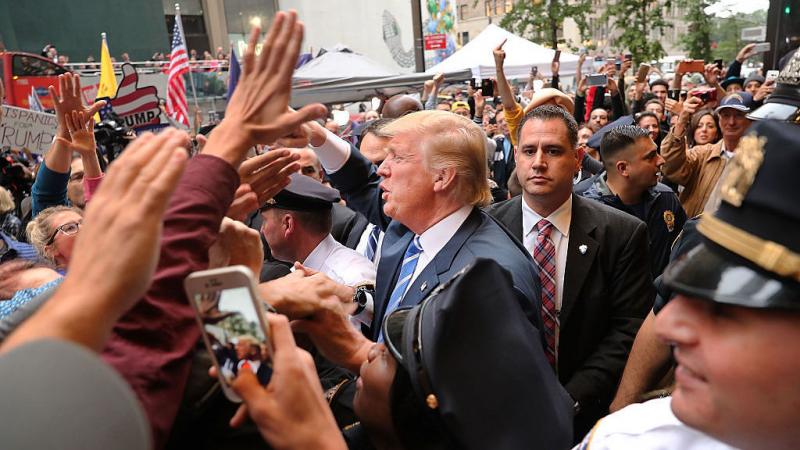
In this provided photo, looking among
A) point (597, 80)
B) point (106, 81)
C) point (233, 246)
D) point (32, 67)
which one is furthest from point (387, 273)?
point (32, 67)

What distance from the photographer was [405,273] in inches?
89.6

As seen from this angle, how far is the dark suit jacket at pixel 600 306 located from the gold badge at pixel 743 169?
169 cm

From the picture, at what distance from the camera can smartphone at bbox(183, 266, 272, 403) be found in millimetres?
938

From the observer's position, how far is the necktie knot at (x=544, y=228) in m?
2.88

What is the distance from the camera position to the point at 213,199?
45.6 inches

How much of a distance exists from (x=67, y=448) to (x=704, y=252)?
97 centimetres

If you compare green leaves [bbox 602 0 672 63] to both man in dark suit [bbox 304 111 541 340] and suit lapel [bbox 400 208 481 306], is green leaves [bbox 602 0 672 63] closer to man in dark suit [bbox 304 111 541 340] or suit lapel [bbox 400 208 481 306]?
man in dark suit [bbox 304 111 541 340]

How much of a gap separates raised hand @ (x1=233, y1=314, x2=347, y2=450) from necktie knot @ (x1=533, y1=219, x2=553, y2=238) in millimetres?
2055

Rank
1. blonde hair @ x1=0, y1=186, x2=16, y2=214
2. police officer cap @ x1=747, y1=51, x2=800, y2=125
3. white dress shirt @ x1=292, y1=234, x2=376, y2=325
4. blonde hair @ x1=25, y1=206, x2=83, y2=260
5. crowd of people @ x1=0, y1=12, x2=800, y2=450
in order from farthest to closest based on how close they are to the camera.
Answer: blonde hair @ x1=0, y1=186, x2=16, y2=214
blonde hair @ x1=25, y1=206, x2=83, y2=260
white dress shirt @ x1=292, y1=234, x2=376, y2=325
police officer cap @ x1=747, y1=51, x2=800, y2=125
crowd of people @ x1=0, y1=12, x2=800, y2=450

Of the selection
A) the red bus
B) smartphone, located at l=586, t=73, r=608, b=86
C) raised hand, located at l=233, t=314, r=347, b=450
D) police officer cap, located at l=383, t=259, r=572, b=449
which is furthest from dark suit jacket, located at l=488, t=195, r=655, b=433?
the red bus

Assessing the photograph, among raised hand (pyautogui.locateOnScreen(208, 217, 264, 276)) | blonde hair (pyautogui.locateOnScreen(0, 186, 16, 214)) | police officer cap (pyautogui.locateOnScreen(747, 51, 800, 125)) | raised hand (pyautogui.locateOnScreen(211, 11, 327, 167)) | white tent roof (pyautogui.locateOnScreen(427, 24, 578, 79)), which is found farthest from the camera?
white tent roof (pyautogui.locateOnScreen(427, 24, 578, 79))

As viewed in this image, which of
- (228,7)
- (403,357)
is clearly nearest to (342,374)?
(403,357)

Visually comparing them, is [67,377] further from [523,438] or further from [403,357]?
[523,438]

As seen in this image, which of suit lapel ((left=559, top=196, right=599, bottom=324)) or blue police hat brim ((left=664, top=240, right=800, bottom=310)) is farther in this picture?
suit lapel ((left=559, top=196, right=599, bottom=324))
